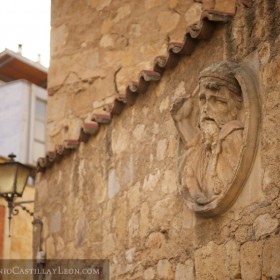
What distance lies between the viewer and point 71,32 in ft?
27.3

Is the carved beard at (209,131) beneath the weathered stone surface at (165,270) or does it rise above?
above

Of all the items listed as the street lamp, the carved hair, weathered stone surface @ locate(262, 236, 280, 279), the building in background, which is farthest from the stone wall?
the building in background

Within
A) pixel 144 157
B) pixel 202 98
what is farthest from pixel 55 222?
pixel 202 98

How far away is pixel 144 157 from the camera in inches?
207

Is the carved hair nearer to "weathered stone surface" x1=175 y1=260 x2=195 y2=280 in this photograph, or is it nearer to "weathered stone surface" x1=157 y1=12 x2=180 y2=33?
"weathered stone surface" x1=175 y1=260 x2=195 y2=280

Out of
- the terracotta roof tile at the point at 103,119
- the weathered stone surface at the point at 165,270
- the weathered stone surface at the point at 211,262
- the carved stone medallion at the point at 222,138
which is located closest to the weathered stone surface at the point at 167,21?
the terracotta roof tile at the point at 103,119

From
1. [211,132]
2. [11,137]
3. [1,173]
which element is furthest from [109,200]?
[11,137]

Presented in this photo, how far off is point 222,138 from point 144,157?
126cm

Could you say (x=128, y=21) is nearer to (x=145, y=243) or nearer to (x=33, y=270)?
(x=33, y=270)

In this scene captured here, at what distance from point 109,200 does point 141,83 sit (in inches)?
37.1

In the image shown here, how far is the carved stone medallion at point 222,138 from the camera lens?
395 cm

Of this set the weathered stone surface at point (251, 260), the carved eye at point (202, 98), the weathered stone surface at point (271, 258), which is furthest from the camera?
the carved eye at point (202, 98)

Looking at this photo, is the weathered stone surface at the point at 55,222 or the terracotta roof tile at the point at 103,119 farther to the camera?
the weathered stone surface at the point at 55,222

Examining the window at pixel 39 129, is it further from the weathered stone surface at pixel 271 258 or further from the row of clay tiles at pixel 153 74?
the weathered stone surface at pixel 271 258
